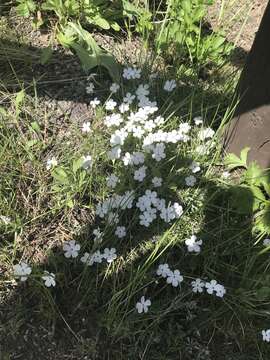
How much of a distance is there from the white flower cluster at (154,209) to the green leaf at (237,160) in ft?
1.17

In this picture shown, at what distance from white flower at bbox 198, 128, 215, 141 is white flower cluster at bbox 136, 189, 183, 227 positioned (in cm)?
39

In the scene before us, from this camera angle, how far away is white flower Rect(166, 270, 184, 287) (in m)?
1.83

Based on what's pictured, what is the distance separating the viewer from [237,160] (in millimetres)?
2180

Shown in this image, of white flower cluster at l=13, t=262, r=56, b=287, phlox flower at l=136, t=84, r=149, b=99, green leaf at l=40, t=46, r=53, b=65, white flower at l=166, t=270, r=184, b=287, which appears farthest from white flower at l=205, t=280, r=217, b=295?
green leaf at l=40, t=46, r=53, b=65

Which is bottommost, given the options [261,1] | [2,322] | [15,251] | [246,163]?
[2,322]

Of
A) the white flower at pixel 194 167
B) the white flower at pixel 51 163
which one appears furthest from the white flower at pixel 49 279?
the white flower at pixel 194 167

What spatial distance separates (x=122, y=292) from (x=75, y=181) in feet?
1.57

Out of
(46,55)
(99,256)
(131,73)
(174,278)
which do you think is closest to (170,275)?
(174,278)

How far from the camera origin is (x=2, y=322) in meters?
1.84

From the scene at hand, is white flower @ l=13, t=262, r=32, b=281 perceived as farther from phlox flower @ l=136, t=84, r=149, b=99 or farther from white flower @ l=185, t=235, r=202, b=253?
phlox flower @ l=136, t=84, r=149, b=99

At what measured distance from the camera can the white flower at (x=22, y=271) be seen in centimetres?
177

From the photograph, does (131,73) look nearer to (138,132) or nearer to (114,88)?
(114,88)

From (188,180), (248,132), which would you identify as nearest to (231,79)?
(248,132)

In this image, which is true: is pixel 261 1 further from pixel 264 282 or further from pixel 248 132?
pixel 264 282
